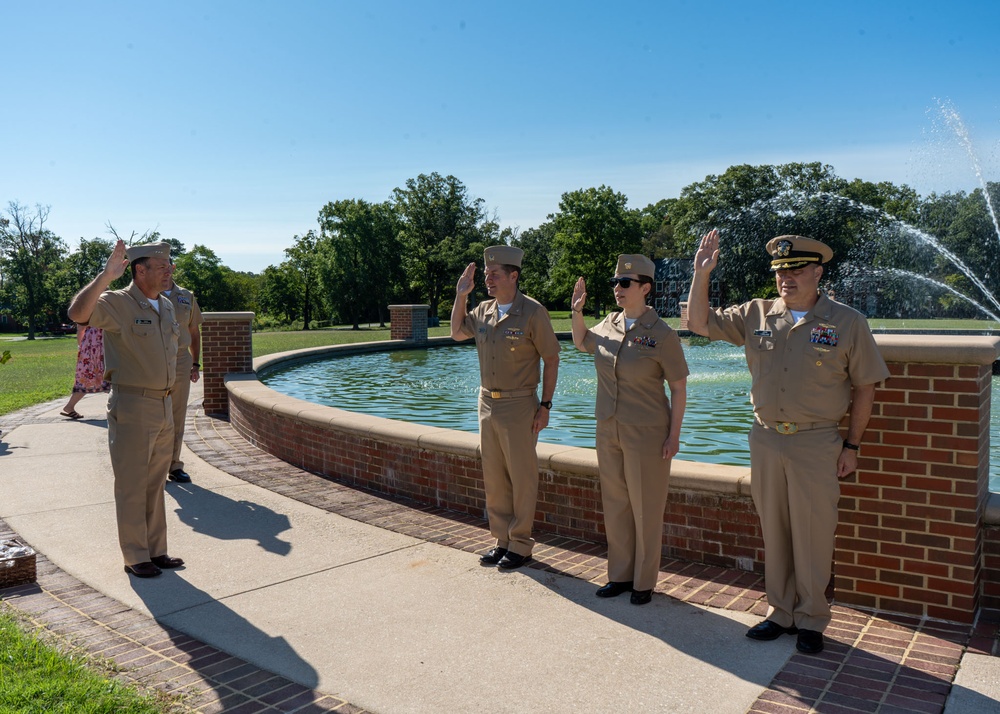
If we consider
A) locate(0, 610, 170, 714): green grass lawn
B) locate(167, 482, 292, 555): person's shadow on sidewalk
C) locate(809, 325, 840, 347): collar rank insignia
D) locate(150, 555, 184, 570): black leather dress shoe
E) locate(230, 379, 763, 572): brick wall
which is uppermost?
locate(809, 325, 840, 347): collar rank insignia

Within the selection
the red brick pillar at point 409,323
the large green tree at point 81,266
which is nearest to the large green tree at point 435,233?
the large green tree at point 81,266

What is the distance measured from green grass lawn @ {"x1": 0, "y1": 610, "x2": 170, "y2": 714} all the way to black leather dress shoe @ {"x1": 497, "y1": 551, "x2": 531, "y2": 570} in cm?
226

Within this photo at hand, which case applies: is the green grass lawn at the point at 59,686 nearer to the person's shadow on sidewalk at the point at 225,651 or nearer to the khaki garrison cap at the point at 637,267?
the person's shadow on sidewalk at the point at 225,651

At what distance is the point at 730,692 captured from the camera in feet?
11.3

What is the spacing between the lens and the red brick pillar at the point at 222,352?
1183cm

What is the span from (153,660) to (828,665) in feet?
10.5

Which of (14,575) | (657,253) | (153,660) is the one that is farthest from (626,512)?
(657,253)

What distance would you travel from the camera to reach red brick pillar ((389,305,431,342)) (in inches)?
942

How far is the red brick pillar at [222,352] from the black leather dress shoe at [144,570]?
6895 mm

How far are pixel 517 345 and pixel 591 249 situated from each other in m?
57.8

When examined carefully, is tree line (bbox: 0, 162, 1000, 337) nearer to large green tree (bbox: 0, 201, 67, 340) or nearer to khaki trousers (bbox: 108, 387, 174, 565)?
large green tree (bbox: 0, 201, 67, 340)

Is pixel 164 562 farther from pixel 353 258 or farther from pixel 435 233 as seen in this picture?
pixel 435 233

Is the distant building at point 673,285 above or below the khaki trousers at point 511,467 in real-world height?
above

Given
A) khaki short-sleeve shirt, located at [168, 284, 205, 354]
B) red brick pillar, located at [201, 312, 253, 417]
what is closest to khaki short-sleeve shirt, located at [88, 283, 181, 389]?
khaki short-sleeve shirt, located at [168, 284, 205, 354]
